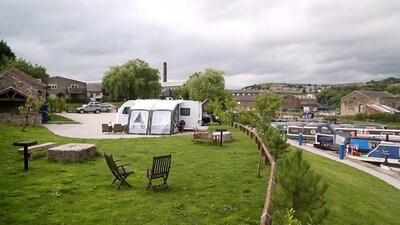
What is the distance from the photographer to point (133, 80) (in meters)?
61.4

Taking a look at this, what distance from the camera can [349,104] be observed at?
228 ft

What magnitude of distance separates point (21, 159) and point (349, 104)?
6902 centimetres

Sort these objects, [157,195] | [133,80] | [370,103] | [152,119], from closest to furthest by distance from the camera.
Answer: [157,195]
[152,119]
[133,80]
[370,103]

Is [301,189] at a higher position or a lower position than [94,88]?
lower

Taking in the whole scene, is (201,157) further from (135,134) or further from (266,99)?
(135,134)

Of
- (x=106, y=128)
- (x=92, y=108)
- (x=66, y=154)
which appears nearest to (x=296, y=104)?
(x=92, y=108)

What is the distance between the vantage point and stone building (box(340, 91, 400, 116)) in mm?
62625

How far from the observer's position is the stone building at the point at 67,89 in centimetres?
7844

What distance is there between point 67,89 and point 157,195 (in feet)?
255

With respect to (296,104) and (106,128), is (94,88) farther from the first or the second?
(106,128)

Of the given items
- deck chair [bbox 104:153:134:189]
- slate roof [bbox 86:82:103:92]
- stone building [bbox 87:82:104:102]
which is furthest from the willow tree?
deck chair [bbox 104:153:134:189]

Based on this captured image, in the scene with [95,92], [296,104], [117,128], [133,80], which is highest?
[133,80]

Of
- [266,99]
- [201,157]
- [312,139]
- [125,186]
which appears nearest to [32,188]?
[125,186]

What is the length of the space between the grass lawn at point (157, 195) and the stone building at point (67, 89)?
6844cm
